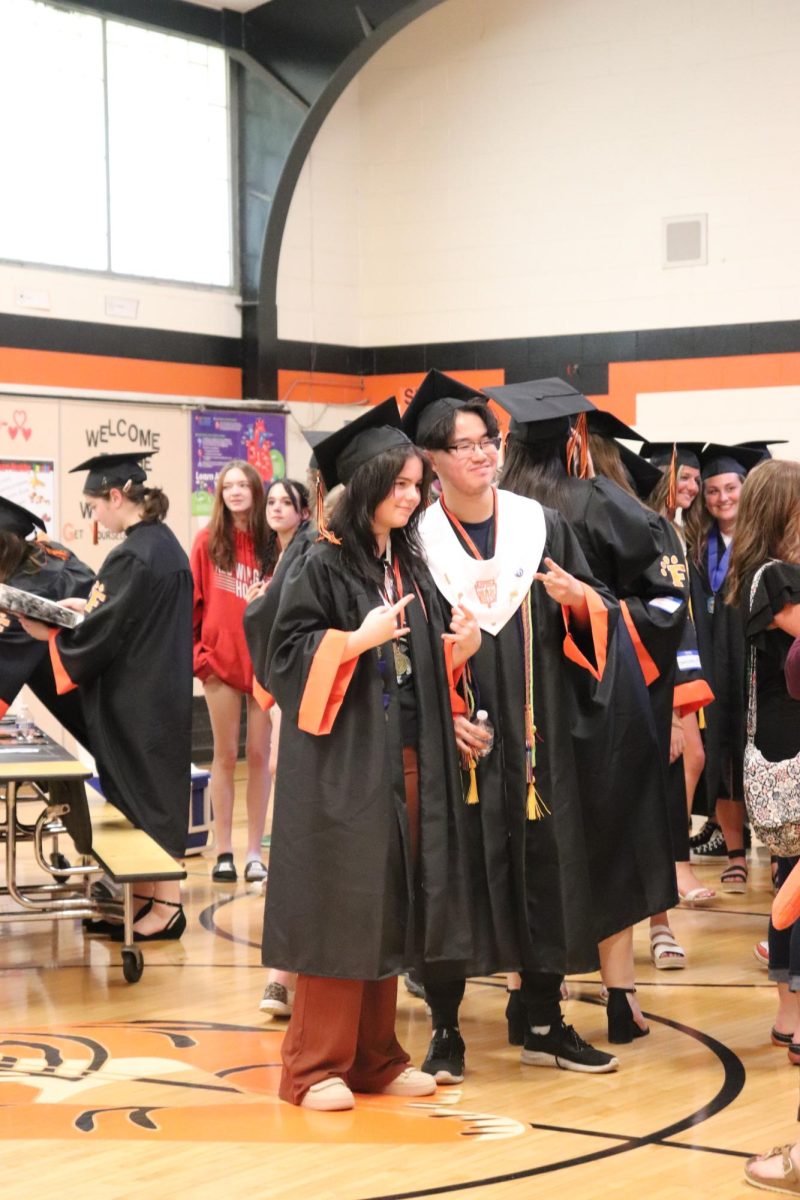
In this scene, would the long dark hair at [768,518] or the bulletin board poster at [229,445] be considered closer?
the long dark hair at [768,518]

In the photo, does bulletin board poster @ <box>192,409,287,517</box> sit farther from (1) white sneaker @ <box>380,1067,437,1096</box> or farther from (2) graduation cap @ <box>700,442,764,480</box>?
(1) white sneaker @ <box>380,1067,437,1096</box>

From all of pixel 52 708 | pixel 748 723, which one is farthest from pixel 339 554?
pixel 52 708

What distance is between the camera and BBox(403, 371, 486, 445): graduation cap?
13.6 feet

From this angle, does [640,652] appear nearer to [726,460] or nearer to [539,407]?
[539,407]

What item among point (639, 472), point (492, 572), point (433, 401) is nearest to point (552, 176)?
point (639, 472)

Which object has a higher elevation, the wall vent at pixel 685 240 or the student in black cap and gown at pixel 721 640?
the wall vent at pixel 685 240

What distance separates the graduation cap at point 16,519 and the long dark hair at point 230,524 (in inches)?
35.2

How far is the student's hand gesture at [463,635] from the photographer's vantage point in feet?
12.6

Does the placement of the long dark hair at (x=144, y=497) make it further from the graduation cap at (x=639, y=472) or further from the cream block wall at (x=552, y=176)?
the cream block wall at (x=552, y=176)

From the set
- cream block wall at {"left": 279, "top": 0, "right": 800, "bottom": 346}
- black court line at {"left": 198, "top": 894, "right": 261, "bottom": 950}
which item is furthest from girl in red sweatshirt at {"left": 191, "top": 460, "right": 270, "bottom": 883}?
cream block wall at {"left": 279, "top": 0, "right": 800, "bottom": 346}

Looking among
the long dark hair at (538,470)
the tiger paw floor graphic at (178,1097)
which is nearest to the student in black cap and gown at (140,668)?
the tiger paw floor graphic at (178,1097)

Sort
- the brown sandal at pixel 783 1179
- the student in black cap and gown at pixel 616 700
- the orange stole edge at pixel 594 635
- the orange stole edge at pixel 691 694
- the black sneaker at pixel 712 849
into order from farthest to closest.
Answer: the black sneaker at pixel 712 849
the orange stole edge at pixel 691 694
the student in black cap and gown at pixel 616 700
the orange stole edge at pixel 594 635
the brown sandal at pixel 783 1179

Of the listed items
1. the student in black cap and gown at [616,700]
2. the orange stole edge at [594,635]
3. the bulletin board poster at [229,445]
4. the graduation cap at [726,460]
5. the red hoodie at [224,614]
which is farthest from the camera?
the bulletin board poster at [229,445]

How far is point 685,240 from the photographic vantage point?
33.3ft
